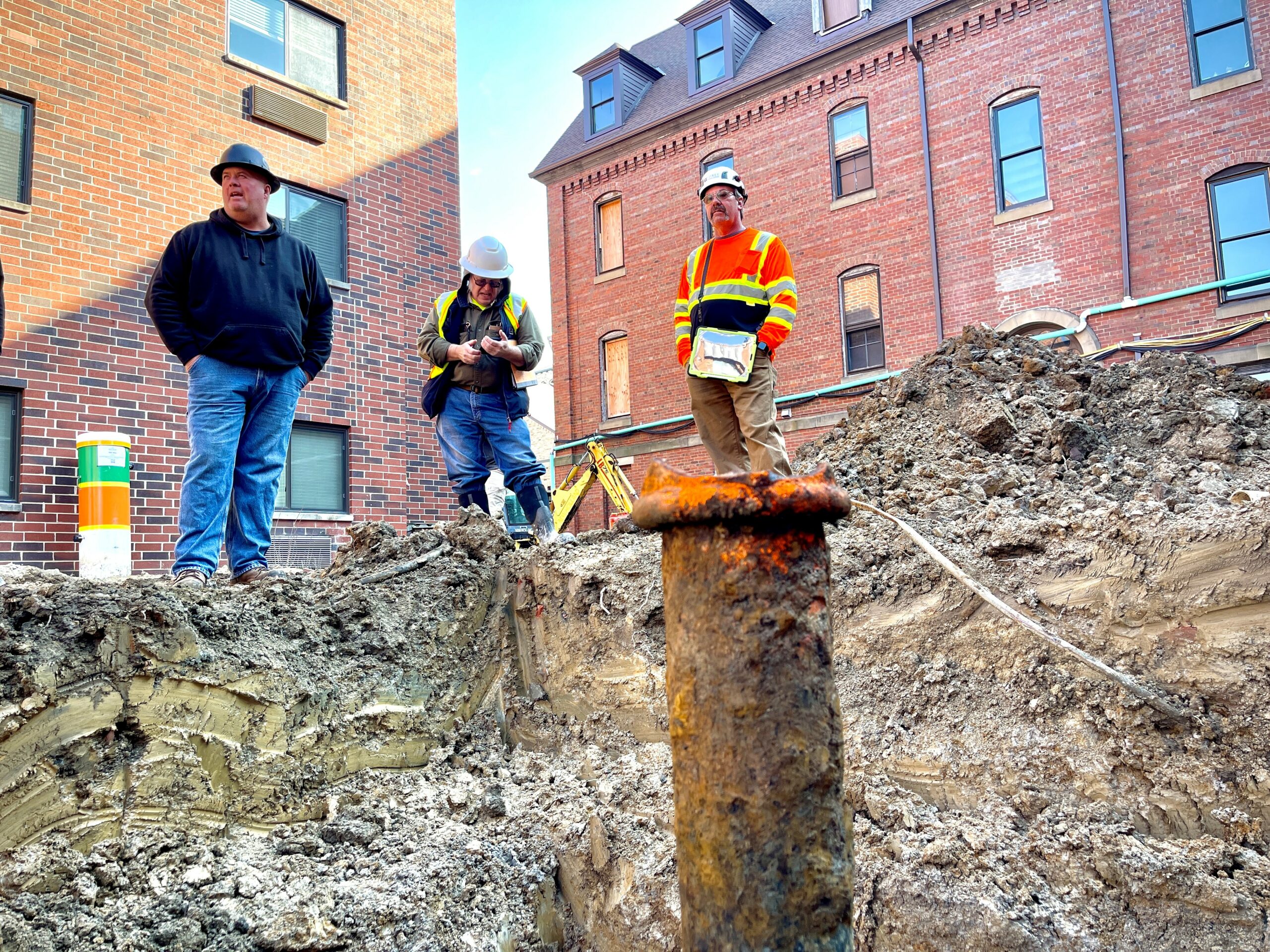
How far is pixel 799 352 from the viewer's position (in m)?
15.4

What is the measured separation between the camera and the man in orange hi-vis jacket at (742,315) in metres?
4.50

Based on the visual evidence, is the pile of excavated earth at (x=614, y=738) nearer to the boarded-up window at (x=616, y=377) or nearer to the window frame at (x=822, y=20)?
the boarded-up window at (x=616, y=377)

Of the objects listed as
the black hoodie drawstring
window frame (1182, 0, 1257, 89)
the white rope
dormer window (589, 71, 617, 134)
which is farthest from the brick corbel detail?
the black hoodie drawstring

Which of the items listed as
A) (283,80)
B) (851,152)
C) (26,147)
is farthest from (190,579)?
(851,152)

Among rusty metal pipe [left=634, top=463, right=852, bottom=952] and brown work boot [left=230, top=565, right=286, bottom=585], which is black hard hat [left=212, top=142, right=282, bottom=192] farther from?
rusty metal pipe [left=634, top=463, right=852, bottom=952]

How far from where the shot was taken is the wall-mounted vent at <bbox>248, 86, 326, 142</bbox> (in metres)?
8.99

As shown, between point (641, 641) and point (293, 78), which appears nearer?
point (641, 641)

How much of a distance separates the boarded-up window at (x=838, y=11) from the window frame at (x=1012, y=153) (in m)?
3.45

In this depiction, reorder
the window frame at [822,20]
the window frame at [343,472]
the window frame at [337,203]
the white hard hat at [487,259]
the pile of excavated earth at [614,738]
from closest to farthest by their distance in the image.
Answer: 1. the pile of excavated earth at [614,738]
2. the white hard hat at [487,259]
3. the window frame at [343,472]
4. the window frame at [337,203]
5. the window frame at [822,20]

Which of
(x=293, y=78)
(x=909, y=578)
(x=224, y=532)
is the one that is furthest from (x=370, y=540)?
(x=293, y=78)

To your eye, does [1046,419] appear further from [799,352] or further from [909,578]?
[799,352]

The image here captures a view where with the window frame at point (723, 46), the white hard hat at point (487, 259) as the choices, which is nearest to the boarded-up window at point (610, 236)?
the window frame at point (723, 46)

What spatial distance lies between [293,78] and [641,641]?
27.4ft

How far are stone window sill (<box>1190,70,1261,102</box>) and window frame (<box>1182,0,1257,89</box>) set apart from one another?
0.07 feet
